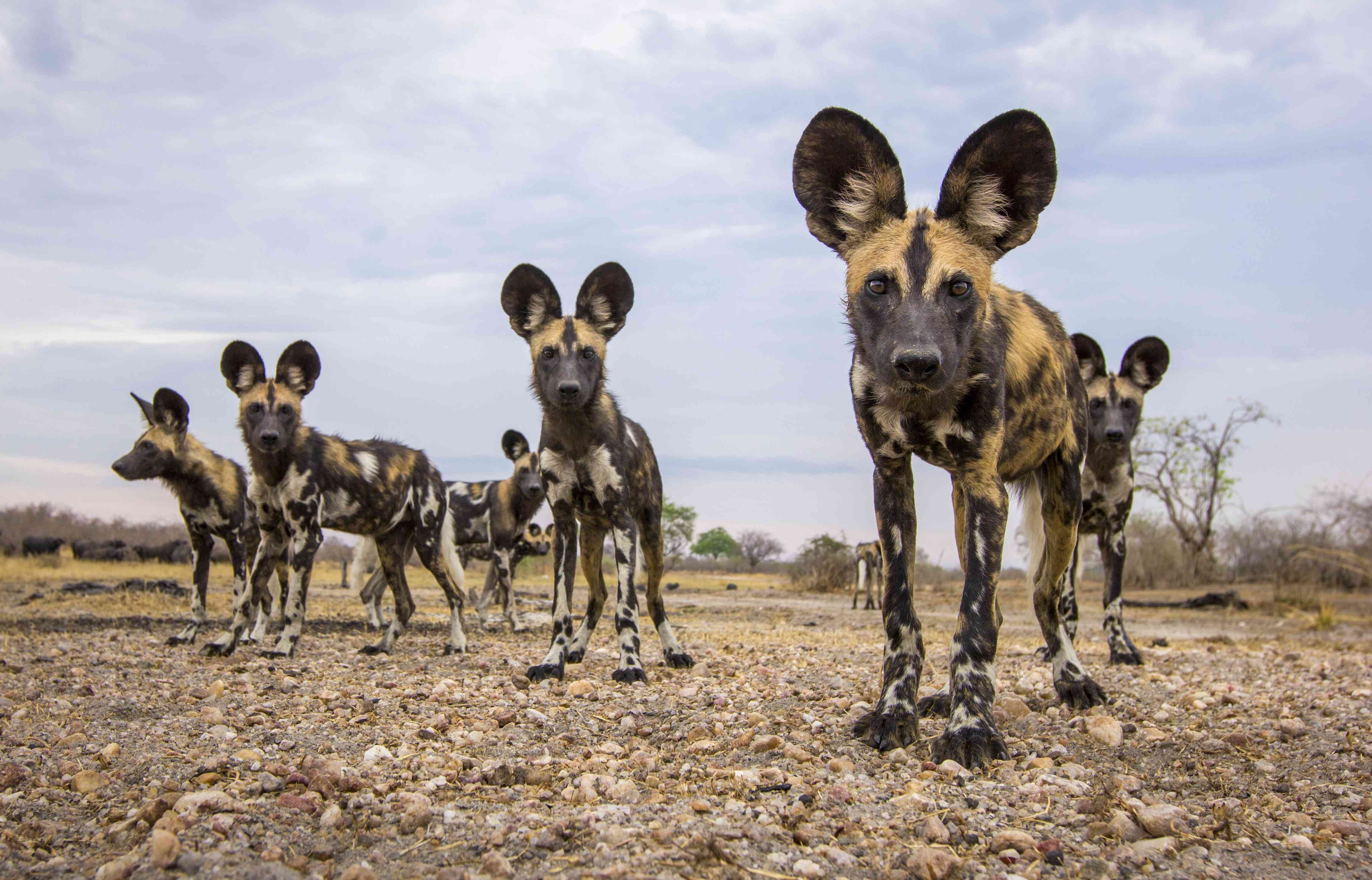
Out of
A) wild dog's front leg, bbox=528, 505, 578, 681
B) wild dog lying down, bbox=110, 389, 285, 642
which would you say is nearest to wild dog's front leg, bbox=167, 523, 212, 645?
wild dog lying down, bbox=110, 389, 285, 642

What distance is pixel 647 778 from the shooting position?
148 inches

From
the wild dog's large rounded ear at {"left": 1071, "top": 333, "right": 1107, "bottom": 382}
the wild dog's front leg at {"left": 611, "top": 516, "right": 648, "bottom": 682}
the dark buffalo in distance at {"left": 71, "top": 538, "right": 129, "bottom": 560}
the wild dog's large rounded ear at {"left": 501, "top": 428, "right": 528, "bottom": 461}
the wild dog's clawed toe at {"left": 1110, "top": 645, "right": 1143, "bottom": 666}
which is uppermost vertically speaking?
the wild dog's large rounded ear at {"left": 1071, "top": 333, "right": 1107, "bottom": 382}

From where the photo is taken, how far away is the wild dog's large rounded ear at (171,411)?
36.0 ft

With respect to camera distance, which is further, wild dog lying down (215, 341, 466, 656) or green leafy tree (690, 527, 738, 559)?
green leafy tree (690, 527, 738, 559)

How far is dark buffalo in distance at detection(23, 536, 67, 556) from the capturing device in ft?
101

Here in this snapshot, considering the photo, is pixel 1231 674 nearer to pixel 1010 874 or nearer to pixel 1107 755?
pixel 1107 755

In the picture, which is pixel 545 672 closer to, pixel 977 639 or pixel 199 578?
pixel 977 639

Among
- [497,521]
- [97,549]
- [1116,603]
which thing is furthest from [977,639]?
[97,549]

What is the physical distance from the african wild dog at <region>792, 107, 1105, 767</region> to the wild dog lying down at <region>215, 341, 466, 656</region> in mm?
5620

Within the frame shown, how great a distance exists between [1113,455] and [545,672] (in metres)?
5.78

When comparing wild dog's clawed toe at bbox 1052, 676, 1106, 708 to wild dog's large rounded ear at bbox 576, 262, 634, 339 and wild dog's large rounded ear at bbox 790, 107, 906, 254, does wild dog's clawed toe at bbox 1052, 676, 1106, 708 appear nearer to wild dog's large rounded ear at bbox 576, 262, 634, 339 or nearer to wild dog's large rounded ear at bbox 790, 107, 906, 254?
wild dog's large rounded ear at bbox 790, 107, 906, 254

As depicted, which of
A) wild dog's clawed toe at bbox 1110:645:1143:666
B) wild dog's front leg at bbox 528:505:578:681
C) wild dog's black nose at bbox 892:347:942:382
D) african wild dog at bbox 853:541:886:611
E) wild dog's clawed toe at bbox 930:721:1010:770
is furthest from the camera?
african wild dog at bbox 853:541:886:611

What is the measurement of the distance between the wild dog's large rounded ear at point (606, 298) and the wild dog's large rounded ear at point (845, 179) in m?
3.17

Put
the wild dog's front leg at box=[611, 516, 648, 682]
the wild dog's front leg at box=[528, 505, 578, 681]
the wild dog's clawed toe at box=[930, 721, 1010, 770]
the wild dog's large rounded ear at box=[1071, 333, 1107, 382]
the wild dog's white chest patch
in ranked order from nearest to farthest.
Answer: the wild dog's clawed toe at box=[930, 721, 1010, 770] → the wild dog's front leg at box=[528, 505, 578, 681] → the wild dog's front leg at box=[611, 516, 648, 682] → the wild dog's white chest patch → the wild dog's large rounded ear at box=[1071, 333, 1107, 382]
